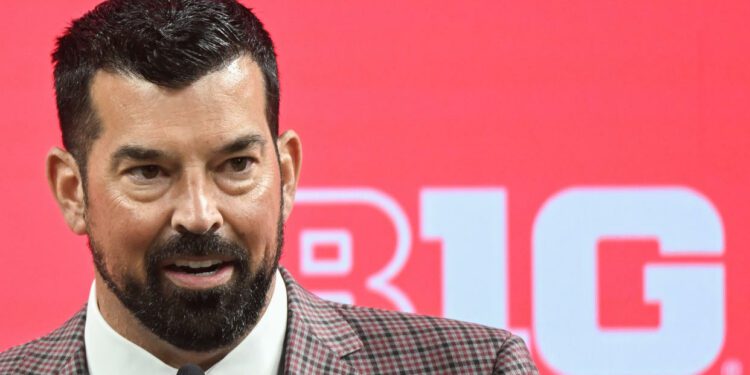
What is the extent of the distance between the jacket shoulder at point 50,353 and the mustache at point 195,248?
23 centimetres

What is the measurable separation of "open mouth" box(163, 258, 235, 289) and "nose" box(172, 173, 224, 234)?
56 millimetres

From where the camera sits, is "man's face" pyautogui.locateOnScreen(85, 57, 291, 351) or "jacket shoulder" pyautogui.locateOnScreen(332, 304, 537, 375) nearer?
"man's face" pyautogui.locateOnScreen(85, 57, 291, 351)

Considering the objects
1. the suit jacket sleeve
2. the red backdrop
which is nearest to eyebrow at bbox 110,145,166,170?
the suit jacket sleeve

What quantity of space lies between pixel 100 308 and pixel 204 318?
23 cm

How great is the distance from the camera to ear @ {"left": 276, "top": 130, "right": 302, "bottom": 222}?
1.92 meters

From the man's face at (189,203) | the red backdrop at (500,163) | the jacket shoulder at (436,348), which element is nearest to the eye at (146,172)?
the man's face at (189,203)

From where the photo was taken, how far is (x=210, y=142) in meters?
1.73

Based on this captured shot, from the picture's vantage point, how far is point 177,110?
1.73 m

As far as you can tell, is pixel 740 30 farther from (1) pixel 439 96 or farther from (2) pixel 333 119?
(2) pixel 333 119

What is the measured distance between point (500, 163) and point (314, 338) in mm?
1054

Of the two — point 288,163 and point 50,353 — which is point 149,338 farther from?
point 288,163

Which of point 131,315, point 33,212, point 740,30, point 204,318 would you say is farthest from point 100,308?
point 740,30

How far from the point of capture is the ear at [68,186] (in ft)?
6.26

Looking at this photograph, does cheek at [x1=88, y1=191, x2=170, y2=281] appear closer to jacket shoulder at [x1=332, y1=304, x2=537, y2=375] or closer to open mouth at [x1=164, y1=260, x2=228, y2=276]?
open mouth at [x1=164, y1=260, x2=228, y2=276]
